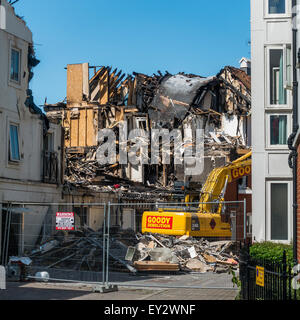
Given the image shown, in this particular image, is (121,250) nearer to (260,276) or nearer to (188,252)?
(188,252)

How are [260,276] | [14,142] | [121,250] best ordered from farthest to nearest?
[14,142], [121,250], [260,276]

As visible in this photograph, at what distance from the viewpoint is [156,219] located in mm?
23109

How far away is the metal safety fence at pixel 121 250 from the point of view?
1845 cm

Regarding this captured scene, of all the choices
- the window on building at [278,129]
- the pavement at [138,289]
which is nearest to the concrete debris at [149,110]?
the pavement at [138,289]

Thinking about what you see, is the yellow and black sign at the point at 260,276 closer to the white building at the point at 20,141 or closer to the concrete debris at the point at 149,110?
the white building at the point at 20,141

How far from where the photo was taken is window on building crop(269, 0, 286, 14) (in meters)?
16.6

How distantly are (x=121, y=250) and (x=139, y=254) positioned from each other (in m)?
0.99

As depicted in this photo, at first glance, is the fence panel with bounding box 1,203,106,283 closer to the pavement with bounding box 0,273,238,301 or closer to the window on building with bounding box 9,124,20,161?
the pavement with bounding box 0,273,238,301

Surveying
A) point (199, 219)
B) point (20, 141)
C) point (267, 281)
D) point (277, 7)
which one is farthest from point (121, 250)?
point (267, 281)

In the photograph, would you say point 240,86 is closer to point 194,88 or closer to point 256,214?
point 194,88

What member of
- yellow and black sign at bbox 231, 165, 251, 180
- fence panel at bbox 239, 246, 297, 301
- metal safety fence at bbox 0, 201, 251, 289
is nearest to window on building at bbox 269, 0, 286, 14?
metal safety fence at bbox 0, 201, 251, 289

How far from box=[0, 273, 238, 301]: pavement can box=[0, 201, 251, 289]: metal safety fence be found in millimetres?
50

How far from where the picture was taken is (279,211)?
16.3m
